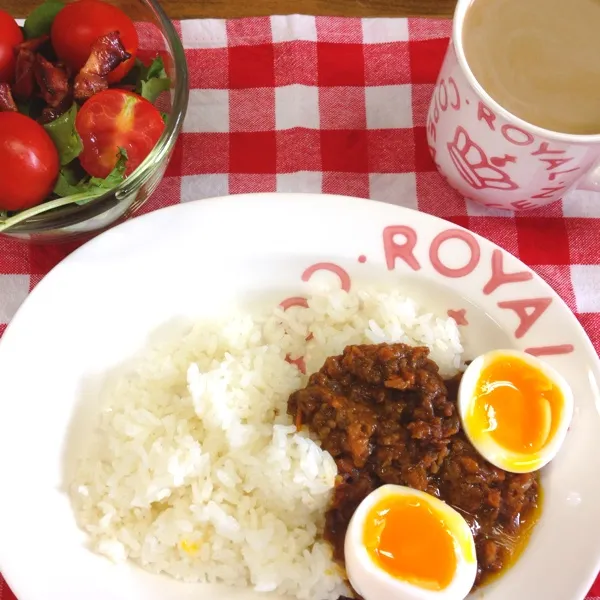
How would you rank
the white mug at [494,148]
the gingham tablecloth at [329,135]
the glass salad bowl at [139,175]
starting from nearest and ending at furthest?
the white mug at [494,148] → the glass salad bowl at [139,175] → the gingham tablecloth at [329,135]

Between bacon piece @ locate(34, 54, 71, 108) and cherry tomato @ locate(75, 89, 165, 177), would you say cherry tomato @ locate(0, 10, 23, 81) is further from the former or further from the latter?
cherry tomato @ locate(75, 89, 165, 177)

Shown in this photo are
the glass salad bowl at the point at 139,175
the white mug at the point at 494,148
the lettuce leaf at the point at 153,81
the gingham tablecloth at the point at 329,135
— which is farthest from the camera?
the gingham tablecloth at the point at 329,135

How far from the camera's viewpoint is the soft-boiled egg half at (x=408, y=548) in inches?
57.3

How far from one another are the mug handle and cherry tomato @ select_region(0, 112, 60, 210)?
123 centimetres

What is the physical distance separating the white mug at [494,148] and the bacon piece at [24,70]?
0.97 meters

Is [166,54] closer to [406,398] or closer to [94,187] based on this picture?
[94,187]

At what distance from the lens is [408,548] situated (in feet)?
4.90

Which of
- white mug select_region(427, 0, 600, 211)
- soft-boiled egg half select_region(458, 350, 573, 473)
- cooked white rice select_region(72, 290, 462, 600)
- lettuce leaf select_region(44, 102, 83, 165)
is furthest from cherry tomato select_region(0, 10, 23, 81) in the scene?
soft-boiled egg half select_region(458, 350, 573, 473)

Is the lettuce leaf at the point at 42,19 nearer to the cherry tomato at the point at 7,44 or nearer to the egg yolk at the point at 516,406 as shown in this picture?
the cherry tomato at the point at 7,44

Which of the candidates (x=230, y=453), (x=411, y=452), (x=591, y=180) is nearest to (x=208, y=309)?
(x=230, y=453)

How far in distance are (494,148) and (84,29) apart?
998 millimetres

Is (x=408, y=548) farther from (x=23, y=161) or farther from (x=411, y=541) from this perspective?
(x=23, y=161)

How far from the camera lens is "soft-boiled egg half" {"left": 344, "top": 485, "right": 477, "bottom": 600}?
1.46 metres

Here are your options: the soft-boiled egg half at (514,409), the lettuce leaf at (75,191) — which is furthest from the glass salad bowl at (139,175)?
the soft-boiled egg half at (514,409)
